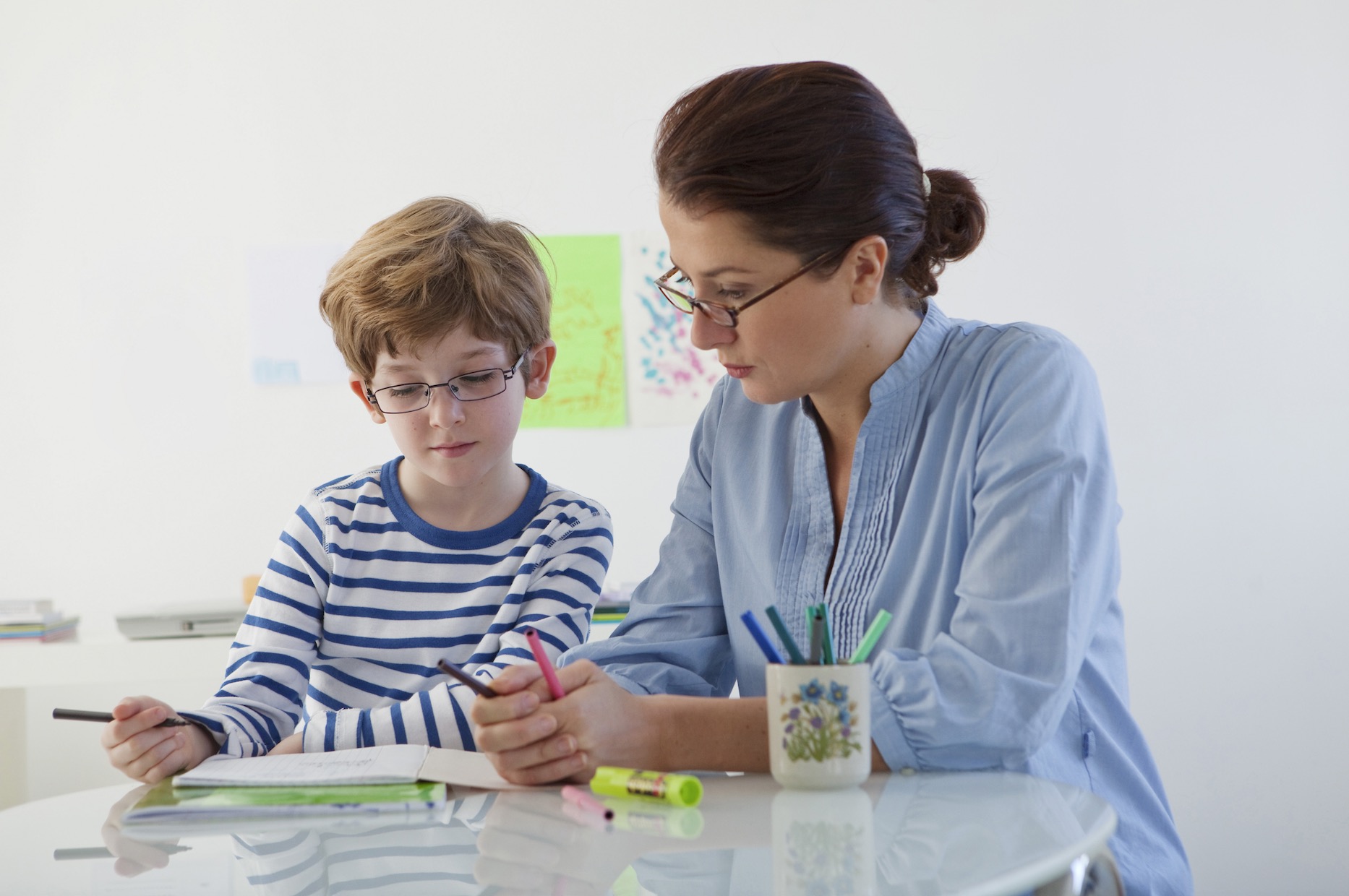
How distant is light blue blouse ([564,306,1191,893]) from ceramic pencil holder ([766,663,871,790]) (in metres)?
0.07

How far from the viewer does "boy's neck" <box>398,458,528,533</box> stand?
1457mm

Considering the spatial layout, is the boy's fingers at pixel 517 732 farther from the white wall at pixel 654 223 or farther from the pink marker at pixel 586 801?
the white wall at pixel 654 223

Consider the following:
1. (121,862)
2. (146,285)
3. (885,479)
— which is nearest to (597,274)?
(146,285)

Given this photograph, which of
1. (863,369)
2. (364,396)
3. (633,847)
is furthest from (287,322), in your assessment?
(633,847)

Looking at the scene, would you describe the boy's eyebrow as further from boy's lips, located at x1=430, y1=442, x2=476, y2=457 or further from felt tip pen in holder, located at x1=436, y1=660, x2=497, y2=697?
felt tip pen in holder, located at x1=436, y1=660, x2=497, y2=697

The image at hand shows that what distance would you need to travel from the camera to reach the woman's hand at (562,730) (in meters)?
0.92

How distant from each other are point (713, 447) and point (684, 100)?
376 millimetres

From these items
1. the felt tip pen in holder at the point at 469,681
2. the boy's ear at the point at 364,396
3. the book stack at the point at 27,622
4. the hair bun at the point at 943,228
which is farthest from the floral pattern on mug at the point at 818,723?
the book stack at the point at 27,622

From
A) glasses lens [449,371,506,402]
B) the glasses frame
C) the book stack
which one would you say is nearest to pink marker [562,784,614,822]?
the glasses frame

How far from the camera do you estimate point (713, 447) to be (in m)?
1.31

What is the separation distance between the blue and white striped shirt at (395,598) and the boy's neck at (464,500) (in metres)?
0.02

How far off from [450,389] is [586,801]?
64 centimetres

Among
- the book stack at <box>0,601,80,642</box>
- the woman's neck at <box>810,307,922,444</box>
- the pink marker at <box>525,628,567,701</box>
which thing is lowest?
the book stack at <box>0,601,80,642</box>

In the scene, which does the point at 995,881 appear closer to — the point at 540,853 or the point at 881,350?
the point at 540,853
